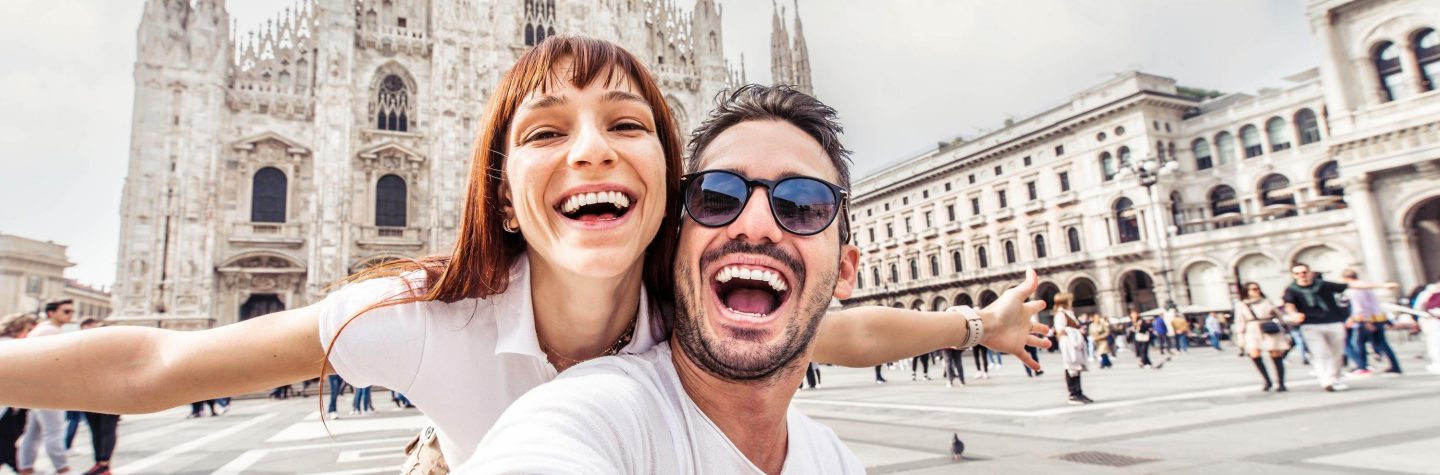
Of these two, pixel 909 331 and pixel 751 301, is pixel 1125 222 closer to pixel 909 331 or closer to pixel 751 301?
pixel 909 331

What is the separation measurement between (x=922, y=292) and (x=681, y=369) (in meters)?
42.8

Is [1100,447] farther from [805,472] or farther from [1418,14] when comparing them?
[1418,14]

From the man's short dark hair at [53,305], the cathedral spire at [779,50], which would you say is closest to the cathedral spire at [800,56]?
the cathedral spire at [779,50]

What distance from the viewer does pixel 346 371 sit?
1436mm

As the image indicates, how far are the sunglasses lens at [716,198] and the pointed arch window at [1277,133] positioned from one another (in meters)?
36.6

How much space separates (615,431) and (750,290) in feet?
1.42

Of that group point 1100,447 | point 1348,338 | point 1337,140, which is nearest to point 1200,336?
point 1337,140

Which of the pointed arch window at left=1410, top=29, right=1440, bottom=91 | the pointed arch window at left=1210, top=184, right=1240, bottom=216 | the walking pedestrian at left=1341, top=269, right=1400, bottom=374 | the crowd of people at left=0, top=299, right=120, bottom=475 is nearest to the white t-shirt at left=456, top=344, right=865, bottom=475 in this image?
the crowd of people at left=0, top=299, right=120, bottom=475

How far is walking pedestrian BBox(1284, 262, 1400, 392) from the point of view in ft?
22.2

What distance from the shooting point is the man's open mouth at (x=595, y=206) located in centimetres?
126

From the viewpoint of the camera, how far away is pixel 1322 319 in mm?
7008

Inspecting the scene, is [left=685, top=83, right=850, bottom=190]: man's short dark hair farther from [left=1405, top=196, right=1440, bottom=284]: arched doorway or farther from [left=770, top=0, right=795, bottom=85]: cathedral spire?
[left=1405, top=196, right=1440, bottom=284]: arched doorway

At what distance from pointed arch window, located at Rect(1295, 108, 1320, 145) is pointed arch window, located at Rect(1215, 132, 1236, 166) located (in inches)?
89.7

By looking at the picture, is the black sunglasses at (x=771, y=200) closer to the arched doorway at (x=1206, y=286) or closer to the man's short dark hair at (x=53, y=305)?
the man's short dark hair at (x=53, y=305)
